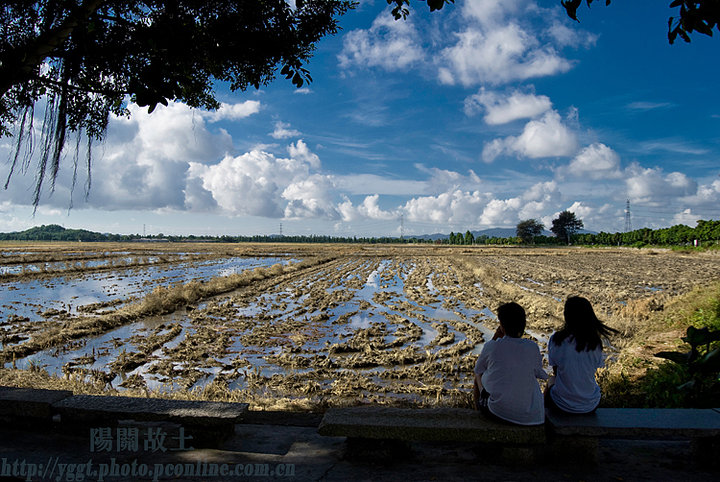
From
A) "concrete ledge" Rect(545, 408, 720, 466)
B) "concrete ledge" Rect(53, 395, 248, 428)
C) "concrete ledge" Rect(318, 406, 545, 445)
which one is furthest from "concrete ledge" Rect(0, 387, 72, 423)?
"concrete ledge" Rect(545, 408, 720, 466)

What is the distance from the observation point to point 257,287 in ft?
66.0

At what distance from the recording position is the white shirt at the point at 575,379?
11.4 ft

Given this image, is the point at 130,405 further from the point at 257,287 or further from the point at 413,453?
the point at 257,287

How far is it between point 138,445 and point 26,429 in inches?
47.0

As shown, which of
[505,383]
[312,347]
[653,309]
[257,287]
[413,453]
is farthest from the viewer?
[257,287]

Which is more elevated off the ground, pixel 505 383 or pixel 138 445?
pixel 505 383

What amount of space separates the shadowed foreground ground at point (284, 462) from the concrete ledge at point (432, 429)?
23cm

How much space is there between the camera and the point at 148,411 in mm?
3707

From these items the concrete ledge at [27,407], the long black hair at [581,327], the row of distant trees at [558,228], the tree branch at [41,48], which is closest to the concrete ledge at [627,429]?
the long black hair at [581,327]

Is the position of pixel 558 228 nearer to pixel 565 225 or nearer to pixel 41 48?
pixel 565 225

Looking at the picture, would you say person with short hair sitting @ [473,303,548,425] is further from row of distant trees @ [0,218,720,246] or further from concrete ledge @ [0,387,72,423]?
row of distant trees @ [0,218,720,246]

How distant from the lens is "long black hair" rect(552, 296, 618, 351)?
3521 mm

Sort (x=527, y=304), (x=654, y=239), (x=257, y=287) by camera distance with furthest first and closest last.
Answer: (x=654, y=239) → (x=257, y=287) → (x=527, y=304)

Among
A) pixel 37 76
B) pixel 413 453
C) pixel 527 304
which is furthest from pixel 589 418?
pixel 527 304
